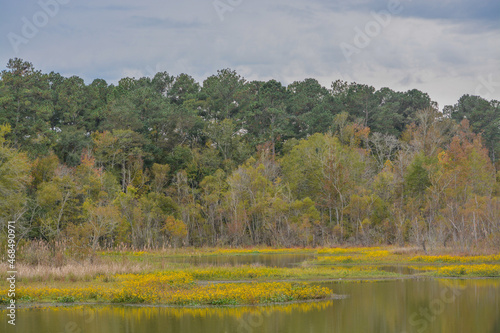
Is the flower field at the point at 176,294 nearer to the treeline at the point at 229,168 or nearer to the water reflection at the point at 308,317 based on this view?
the water reflection at the point at 308,317

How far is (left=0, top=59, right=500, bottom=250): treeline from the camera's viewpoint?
191 feet

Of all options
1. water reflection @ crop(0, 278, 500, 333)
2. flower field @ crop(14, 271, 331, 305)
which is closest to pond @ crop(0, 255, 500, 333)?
water reflection @ crop(0, 278, 500, 333)

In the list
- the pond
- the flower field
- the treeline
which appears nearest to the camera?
the pond

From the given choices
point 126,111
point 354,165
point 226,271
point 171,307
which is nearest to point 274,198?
point 354,165

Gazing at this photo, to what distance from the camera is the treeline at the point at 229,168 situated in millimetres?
58131

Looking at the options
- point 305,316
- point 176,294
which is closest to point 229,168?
point 176,294

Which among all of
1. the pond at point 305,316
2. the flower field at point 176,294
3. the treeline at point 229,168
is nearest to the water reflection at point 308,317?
the pond at point 305,316

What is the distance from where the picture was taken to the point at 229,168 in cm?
8031

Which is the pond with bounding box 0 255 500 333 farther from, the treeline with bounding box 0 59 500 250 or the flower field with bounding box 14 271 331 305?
the treeline with bounding box 0 59 500 250

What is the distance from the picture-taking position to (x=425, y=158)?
6750 centimetres

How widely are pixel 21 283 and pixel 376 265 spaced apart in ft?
80.9

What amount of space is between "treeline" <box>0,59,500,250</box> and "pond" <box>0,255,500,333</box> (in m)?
20.9

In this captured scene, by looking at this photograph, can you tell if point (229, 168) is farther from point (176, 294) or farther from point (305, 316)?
point (305, 316)

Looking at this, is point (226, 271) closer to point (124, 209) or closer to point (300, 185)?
point (124, 209)
